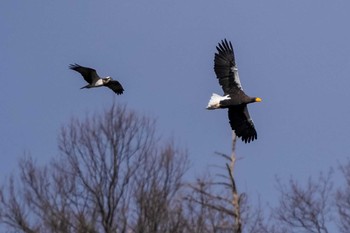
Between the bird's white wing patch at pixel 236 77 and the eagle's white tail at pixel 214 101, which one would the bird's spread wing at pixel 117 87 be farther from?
the eagle's white tail at pixel 214 101

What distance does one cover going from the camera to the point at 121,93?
31.4m

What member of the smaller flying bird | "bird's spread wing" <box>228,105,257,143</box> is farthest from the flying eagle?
the smaller flying bird

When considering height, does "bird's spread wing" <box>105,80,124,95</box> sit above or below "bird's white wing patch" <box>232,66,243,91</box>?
above

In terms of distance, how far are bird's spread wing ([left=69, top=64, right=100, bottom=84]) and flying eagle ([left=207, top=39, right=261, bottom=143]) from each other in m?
2.48

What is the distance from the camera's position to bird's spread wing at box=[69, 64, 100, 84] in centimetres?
3038

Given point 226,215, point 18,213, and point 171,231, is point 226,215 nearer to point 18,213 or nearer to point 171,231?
point 171,231

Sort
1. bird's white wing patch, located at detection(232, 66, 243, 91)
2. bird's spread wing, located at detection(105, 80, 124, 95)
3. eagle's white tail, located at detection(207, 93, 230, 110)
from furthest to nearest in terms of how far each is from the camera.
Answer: bird's spread wing, located at detection(105, 80, 124, 95) < bird's white wing patch, located at detection(232, 66, 243, 91) < eagle's white tail, located at detection(207, 93, 230, 110)

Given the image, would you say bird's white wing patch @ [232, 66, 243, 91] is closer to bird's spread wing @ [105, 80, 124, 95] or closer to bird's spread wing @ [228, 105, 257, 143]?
bird's spread wing @ [228, 105, 257, 143]

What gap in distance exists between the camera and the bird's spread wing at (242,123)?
29.0 metres

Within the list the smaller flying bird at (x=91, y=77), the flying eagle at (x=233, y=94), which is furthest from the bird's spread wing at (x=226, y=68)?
the smaller flying bird at (x=91, y=77)

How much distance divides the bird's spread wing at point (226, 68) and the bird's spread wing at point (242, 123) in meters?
0.39

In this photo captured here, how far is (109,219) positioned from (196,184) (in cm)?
391

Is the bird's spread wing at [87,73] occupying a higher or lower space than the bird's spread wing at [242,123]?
higher

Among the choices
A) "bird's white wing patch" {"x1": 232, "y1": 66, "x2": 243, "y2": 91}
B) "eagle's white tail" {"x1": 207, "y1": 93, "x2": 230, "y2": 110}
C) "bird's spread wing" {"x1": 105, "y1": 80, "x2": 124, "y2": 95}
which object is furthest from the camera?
"bird's spread wing" {"x1": 105, "y1": 80, "x2": 124, "y2": 95}
